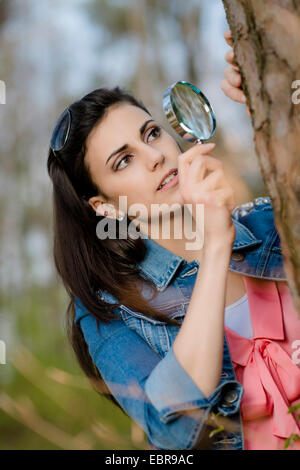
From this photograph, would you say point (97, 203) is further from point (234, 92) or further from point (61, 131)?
point (234, 92)

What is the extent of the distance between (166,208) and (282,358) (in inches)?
22.7

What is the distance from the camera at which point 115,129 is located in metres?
1.71

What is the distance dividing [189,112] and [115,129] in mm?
495

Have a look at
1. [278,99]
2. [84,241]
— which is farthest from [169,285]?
[278,99]

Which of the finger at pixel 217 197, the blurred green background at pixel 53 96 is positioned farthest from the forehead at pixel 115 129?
the blurred green background at pixel 53 96

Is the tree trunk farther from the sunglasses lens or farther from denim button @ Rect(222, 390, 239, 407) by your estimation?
the sunglasses lens

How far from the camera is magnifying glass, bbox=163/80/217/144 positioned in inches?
48.4

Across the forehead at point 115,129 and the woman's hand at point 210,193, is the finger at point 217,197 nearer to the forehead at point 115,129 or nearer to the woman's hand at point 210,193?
the woman's hand at point 210,193

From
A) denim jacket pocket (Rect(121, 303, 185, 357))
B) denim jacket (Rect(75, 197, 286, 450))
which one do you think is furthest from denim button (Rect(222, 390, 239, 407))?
denim jacket pocket (Rect(121, 303, 185, 357))

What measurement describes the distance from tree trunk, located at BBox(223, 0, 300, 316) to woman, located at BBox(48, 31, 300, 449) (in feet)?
0.63

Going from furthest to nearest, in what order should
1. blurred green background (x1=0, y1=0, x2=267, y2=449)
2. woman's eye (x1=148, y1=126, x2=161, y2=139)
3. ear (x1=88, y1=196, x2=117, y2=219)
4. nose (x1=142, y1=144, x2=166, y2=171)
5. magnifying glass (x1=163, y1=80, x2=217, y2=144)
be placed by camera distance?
1. blurred green background (x1=0, y1=0, x2=267, y2=449)
2. ear (x1=88, y1=196, x2=117, y2=219)
3. woman's eye (x1=148, y1=126, x2=161, y2=139)
4. nose (x1=142, y1=144, x2=166, y2=171)
5. magnifying glass (x1=163, y1=80, x2=217, y2=144)

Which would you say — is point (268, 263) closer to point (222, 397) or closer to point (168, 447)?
point (222, 397)
